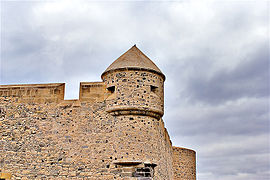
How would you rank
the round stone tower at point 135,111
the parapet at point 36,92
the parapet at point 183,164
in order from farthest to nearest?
1. the parapet at point 183,164
2. the parapet at point 36,92
3. the round stone tower at point 135,111

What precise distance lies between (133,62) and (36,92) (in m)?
3.69

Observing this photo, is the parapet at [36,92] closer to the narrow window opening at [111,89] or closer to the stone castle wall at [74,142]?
the stone castle wall at [74,142]

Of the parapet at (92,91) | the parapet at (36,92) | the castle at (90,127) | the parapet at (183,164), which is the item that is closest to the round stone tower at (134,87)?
the castle at (90,127)

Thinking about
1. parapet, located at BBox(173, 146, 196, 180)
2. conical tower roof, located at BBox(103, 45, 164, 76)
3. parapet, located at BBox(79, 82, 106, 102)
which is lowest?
parapet, located at BBox(173, 146, 196, 180)

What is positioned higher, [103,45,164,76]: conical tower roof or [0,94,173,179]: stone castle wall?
[103,45,164,76]: conical tower roof

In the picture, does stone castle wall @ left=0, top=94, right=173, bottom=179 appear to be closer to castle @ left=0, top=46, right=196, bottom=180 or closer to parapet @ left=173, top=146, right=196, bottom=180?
castle @ left=0, top=46, right=196, bottom=180

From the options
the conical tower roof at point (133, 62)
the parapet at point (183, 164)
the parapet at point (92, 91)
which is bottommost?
the parapet at point (183, 164)

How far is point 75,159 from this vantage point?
1170 cm

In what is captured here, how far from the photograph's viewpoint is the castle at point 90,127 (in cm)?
1147

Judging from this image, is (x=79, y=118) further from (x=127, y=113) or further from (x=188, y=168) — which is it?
(x=188, y=168)

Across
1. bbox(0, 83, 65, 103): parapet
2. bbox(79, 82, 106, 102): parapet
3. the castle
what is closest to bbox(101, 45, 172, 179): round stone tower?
the castle

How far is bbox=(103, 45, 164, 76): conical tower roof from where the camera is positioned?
1217 centimetres

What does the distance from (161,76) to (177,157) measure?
315 inches

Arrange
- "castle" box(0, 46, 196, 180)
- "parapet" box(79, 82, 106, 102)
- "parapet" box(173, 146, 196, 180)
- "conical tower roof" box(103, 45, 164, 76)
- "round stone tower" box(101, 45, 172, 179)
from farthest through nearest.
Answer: "parapet" box(173, 146, 196, 180) < "parapet" box(79, 82, 106, 102) < "conical tower roof" box(103, 45, 164, 76) < "castle" box(0, 46, 196, 180) < "round stone tower" box(101, 45, 172, 179)
